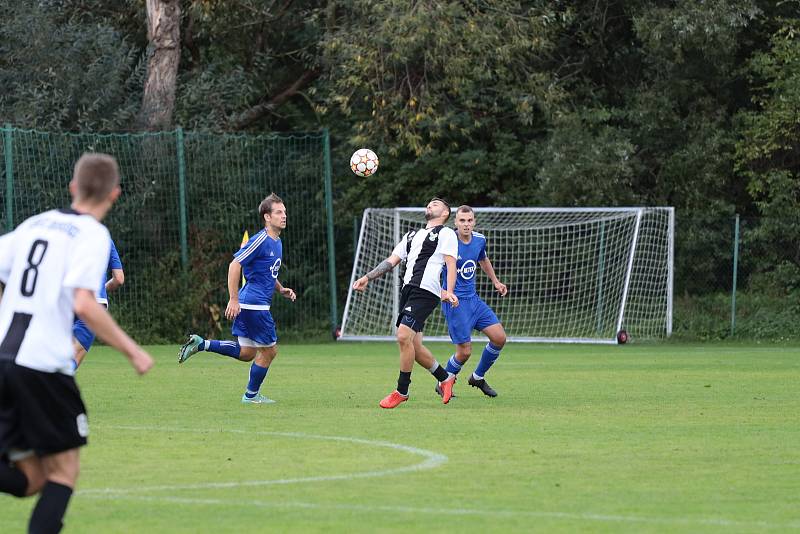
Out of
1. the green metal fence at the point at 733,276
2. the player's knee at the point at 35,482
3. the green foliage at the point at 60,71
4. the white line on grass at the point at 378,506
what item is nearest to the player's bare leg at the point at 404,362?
the white line on grass at the point at 378,506

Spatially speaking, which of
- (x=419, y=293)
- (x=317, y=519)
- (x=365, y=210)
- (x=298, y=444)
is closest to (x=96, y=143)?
(x=365, y=210)

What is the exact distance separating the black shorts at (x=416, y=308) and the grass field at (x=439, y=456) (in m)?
0.82

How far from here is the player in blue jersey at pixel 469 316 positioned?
13.9 meters

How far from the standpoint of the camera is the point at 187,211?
25.3 m

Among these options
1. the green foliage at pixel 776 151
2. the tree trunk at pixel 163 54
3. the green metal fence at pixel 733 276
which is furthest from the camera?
the tree trunk at pixel 163 54

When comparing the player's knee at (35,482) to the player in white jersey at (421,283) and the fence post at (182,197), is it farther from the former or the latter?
the fence post at (182,197)

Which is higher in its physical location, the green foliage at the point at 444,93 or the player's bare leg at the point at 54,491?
the green foliage at the point at 444,93

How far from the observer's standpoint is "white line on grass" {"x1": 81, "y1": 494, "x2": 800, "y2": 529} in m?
6.74

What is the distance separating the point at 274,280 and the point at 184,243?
1165 centimetres

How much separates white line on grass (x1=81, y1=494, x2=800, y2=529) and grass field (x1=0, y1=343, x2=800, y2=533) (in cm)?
2

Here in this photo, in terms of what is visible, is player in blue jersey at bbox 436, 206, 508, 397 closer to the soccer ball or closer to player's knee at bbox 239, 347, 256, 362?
player's knee at bbox 239, 347, 256, 362

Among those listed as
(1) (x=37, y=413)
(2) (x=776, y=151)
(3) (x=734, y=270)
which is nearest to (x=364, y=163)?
(3) (x=734, y=270)

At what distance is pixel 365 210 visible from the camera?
26.6 metres

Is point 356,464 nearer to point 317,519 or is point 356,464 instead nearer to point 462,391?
point 317,519
